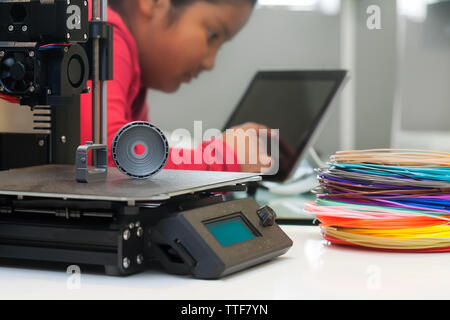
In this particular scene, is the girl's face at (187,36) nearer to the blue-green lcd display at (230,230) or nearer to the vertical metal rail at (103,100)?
the vertical metal rail at (103,100)

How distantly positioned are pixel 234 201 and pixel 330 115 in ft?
3.74

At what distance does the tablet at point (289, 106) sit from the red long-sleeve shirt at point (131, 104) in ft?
0.85

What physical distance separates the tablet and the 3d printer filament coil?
101cm

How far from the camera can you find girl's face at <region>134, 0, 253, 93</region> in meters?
2.18

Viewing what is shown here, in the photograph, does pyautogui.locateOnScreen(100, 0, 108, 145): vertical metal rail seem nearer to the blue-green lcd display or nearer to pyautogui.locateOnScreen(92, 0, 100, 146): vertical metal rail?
pyautogui.locateOnScreen(92, 0, 100, 146): vertical metal rail

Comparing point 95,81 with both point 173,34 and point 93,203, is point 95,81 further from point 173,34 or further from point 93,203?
point 173,34

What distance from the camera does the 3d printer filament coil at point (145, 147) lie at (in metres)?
1.10

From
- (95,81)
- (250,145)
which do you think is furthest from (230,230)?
(250,145)

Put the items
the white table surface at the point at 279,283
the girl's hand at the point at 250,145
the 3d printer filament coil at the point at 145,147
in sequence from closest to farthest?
1. the white table surface at the point at 279,283
2. the 3d printer filament coil at the point at 145,147
3. the girl's hand at the point at 250,145

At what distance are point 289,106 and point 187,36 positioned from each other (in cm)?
38

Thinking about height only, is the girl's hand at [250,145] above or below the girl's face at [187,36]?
below

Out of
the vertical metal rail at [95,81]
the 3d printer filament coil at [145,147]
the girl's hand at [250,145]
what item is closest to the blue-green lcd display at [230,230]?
the 3d printer filament coil at [145,147]

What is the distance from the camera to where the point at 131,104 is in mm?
2152
